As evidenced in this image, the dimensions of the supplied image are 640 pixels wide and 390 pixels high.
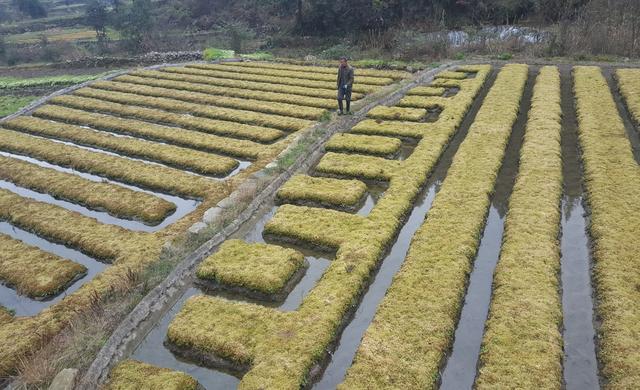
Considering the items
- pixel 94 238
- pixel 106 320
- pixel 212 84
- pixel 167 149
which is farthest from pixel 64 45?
pixel 106 320

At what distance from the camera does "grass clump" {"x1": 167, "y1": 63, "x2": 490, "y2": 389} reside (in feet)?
29.0

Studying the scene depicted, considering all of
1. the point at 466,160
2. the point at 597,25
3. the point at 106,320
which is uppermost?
the point at 597,25

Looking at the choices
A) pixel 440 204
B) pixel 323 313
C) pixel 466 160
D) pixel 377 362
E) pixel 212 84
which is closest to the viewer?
pixel 377 362

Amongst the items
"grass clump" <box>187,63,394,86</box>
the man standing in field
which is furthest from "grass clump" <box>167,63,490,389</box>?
"grass clump" <box>187,63,394,86</box>

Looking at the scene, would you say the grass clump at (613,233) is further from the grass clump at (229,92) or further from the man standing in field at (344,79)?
the grass clump at (229,92)

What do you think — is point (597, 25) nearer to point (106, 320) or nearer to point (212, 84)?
point (212, 84)

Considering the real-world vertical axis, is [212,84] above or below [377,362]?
above

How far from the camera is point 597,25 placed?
3397 cm

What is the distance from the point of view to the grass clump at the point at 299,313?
8828mm

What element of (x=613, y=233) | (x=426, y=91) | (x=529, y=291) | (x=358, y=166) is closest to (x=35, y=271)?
(x=358, y=166)

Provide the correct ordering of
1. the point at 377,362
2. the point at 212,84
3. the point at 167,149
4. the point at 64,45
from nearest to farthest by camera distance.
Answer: the point at 377,362, the point at 167,149, the point at 212,84, the point at 64,45

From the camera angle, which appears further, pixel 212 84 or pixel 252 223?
pixel 212 84

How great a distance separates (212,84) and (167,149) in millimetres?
13639

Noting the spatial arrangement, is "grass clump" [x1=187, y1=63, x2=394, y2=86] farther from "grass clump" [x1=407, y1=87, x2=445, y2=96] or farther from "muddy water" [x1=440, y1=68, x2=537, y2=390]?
"muddy water" [x1=440, y1=68, x2=537, y2=390]
